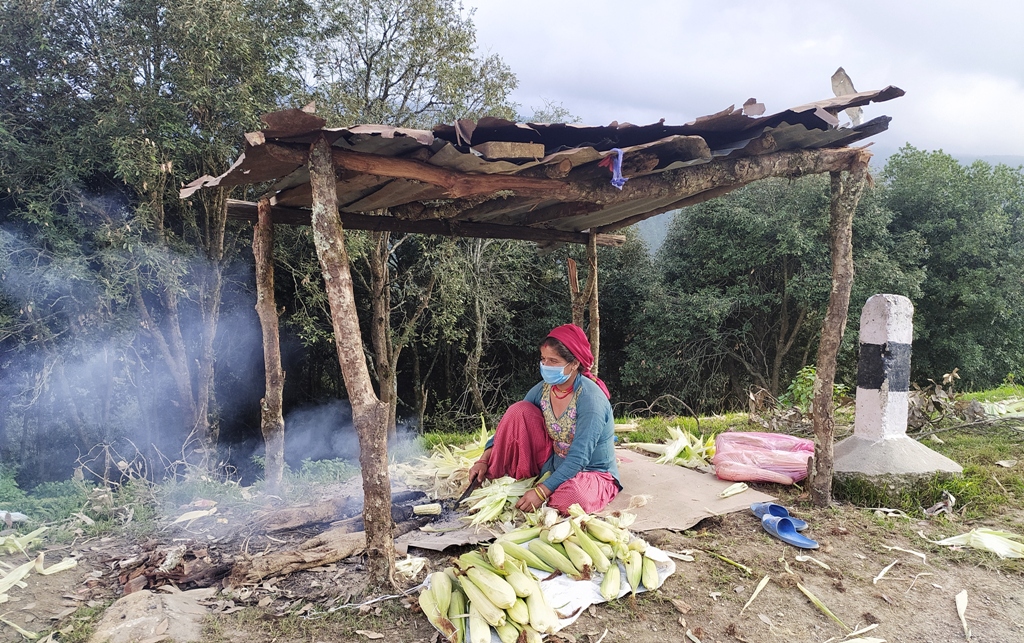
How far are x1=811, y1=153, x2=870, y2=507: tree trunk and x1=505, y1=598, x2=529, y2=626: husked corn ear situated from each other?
269 centimetres

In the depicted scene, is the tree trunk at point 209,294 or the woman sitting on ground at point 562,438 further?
the tree trunk at point 209,294

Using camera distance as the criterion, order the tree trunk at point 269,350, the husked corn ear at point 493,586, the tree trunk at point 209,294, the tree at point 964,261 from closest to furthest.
Result: 1. the husked corn ear at point 493,586
2. the tree trunk at point 269,350
3. the tree trunk at point 209,294
4. the tree at point 964,261

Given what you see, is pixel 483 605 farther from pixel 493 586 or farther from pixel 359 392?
pixel 359 392

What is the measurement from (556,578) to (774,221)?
12552mm

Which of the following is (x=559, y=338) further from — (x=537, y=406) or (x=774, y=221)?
(x=774, y=221)

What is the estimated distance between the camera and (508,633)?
2.64 meters

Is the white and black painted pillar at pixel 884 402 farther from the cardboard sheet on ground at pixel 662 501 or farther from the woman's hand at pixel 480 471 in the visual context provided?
the woman's hand at pixel 480 471

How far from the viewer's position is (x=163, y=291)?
782 centimetres

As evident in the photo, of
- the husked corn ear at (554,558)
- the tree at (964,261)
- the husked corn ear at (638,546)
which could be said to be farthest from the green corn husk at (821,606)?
the tree at (964,261)

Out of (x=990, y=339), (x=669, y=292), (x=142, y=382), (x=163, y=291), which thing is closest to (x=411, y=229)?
(x=163, y=291)

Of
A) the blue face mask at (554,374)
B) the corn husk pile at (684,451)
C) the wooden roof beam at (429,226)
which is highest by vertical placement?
the wooden roof beam at (429,226)

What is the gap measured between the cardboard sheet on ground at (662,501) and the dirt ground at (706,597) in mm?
117

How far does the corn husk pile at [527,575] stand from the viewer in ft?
8.79


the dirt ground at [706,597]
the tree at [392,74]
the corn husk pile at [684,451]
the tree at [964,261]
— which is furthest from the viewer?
the tree at [964,261]
